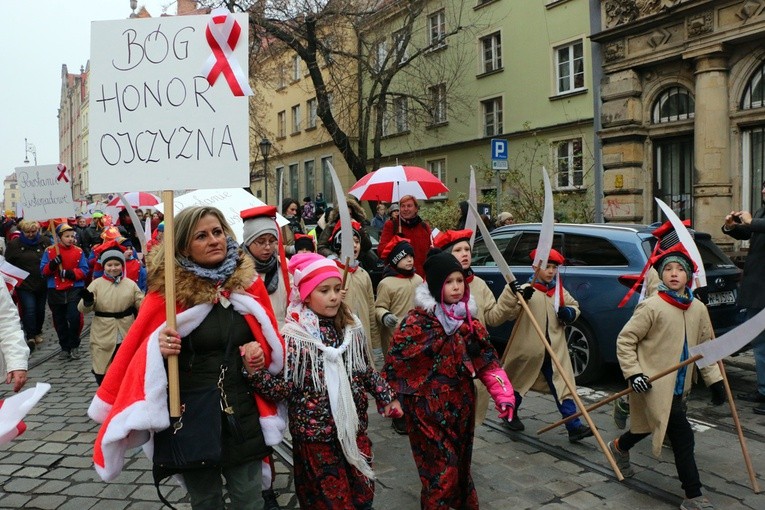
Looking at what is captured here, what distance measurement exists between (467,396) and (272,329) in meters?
1.34

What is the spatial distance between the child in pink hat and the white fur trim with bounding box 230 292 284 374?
0.22 feet

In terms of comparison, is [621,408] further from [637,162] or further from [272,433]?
[637,162]

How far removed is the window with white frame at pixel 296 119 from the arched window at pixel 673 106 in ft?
82.5

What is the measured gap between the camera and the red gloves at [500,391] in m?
3.72

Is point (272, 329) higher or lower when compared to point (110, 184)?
lower

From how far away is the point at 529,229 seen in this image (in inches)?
321

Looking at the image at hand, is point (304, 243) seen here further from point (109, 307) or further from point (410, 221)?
point (109, 307)

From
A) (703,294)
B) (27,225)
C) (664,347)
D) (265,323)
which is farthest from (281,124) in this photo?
(265,323)

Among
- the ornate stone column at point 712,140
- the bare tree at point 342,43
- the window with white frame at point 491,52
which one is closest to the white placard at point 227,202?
the ornate stone column at point 712,140

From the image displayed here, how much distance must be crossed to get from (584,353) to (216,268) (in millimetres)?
4908

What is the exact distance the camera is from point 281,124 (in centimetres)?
4125

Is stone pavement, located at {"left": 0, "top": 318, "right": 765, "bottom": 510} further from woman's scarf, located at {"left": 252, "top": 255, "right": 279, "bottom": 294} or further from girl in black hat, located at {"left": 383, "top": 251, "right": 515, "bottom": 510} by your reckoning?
woman's scarf, located at {"left": 252, "top": 255, "right": 279, "bottom": 294}

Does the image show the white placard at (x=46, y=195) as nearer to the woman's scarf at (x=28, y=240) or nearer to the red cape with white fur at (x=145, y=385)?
the woman's scarf at (x=28, y=240)

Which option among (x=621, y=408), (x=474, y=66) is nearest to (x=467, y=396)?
(x=621, y=408)
